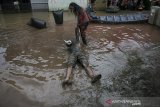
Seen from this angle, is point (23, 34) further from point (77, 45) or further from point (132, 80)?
point (132, 80)

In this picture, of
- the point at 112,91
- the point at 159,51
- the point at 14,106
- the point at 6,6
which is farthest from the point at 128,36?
the point at 6,6

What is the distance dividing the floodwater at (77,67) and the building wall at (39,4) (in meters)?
5.39

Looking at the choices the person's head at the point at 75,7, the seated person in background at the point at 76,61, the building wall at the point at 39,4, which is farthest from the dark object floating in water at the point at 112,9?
the seated person in background at the point at 76,61

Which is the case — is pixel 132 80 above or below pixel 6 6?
below

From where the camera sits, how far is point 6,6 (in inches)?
613

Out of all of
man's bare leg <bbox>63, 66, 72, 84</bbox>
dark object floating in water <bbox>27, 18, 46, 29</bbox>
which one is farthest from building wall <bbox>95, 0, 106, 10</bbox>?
man's bare leg <bbox>63, 66, 72, 84</bbox>

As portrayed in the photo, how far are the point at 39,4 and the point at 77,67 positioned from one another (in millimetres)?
10552

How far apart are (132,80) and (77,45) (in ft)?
7.96

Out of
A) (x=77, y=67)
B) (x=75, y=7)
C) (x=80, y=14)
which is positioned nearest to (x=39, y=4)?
(x=75, y=7)

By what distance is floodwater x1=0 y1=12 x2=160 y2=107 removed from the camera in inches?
198

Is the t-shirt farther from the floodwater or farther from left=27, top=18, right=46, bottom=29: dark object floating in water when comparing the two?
left=27, top=18, right=46, bottom=29: dark object floating in water

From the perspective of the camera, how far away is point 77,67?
6473 millimetres

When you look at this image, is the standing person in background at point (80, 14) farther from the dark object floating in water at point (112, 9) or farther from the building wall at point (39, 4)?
the building wall at point (39, 4)

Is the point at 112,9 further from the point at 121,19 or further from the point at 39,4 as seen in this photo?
the point at 39,4
